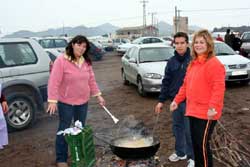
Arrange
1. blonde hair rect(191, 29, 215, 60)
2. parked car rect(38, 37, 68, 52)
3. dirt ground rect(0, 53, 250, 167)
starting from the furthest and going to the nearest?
parked car rect(38, 37, 68, 52)
dirt ground rect(0, 53, 250, 167)
blonde hair rect(191, 29, 215, 60)

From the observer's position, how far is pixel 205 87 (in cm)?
373

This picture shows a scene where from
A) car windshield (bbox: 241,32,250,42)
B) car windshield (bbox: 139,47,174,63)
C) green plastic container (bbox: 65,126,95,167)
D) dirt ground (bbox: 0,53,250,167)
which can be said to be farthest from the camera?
car windshield (bbox: 241,32,250,42)

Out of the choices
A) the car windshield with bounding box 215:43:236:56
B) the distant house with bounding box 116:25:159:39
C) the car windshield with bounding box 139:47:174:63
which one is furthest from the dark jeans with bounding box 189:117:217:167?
the distant house with bounding box 116:25:159:39

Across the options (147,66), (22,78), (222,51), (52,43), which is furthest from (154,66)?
(52,43)

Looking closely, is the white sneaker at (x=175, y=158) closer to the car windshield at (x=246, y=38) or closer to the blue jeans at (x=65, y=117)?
the blue jeans at (x=65, y=117)

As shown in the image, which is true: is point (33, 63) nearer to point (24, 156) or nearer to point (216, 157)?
point (24, 156)

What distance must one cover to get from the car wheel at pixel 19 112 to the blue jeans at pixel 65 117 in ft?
8.36

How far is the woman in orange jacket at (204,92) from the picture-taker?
11.9 feet

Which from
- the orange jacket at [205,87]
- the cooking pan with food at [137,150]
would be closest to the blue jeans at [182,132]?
the cooking pan with food at [137,150]

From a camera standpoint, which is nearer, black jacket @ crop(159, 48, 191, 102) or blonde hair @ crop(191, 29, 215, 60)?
blonde hair @ crop(191, 29, 215, 60)

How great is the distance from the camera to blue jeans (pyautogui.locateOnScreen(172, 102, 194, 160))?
478 centimetres

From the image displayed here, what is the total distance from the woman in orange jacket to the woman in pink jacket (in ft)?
5.07

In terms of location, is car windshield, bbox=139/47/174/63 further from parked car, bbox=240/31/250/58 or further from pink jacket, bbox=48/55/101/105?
parked car, bbox=240/31/250/58

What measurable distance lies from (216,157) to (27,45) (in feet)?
15.1
